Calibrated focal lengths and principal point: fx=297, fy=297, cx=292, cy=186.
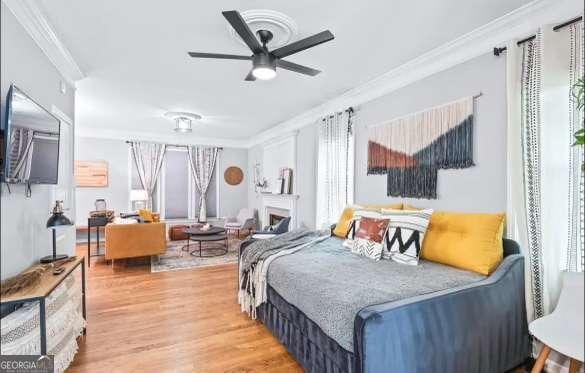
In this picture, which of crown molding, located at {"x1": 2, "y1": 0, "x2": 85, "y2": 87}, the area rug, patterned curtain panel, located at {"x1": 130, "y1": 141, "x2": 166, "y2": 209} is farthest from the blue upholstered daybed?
patterned curtain panel, located at {"x1": 130, "y1": 141, "x2": 166, "y2": 209}

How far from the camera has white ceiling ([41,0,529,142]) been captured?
201cm

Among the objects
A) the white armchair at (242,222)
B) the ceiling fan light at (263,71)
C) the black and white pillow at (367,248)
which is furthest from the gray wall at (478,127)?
the white armchair at (242,222)

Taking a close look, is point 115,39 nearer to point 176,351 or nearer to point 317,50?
point 317,50

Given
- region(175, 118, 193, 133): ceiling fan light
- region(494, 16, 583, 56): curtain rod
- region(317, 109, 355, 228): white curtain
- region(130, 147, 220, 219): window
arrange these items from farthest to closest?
region(130, 147, 220, 219): window < region(175, 118, 193, 133): ceiling fan light < region(317, 109, 355, 228): white curtain < region(494, 16, 583, 56): curtain rod

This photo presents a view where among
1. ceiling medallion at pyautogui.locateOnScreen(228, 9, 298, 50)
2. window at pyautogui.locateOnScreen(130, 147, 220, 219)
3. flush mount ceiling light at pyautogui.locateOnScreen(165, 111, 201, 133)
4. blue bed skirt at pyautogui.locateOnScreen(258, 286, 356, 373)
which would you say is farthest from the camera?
window at pyautogui.locateOnScreen(130, 147, 220, 219)

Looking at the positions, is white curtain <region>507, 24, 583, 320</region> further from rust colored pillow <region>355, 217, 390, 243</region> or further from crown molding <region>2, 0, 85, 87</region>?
crown molding <region>2, 0, 85, 87</region>

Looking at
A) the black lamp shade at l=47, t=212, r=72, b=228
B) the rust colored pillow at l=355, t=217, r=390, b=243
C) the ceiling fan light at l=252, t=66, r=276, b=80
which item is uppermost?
the ceiling fan light at l=252, t=66, r=276, b=80

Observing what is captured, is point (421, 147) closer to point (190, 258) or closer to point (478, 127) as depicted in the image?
point (478, 127)

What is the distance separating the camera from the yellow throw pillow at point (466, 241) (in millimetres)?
2002

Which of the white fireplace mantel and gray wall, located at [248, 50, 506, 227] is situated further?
the white fireplace mantel

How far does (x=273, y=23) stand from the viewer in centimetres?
213

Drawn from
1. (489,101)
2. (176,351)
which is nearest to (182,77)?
(176,351)

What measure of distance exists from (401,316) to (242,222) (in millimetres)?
5808

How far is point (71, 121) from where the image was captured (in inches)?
117
